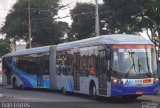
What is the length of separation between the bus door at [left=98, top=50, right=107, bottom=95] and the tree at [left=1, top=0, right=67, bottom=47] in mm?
50753

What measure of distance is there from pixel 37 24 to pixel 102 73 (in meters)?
53.3

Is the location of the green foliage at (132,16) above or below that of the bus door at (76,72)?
above

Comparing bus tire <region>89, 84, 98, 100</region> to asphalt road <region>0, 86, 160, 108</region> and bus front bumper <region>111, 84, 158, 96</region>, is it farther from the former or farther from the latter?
bus front bumper <region>111, 84, 158, 96</region>

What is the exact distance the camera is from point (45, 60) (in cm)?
3453

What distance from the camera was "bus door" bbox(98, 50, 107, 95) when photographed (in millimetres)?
23828

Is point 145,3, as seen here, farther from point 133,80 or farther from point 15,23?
point 133,80

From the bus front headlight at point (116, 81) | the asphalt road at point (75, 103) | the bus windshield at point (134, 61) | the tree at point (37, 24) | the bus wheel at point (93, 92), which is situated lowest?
the asphalt road at point (75, 103)

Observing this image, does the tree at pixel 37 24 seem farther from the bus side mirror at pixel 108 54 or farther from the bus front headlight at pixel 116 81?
the bus front headlight at pixel 116 81

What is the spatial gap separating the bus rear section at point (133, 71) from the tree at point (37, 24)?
51.9 metres

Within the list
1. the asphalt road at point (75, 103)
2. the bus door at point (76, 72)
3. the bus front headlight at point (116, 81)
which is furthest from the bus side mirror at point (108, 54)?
the bus door at point (76, 72)

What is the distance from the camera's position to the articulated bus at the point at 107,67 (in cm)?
2317

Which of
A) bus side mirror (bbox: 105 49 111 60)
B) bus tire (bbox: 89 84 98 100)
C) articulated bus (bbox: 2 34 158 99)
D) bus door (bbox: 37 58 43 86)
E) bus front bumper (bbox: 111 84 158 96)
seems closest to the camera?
bus front bumper (bbox: 111 84 158 96)

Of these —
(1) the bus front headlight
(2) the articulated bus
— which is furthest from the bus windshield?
(1) the bus front headlight

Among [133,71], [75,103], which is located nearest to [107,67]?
[133,71]
